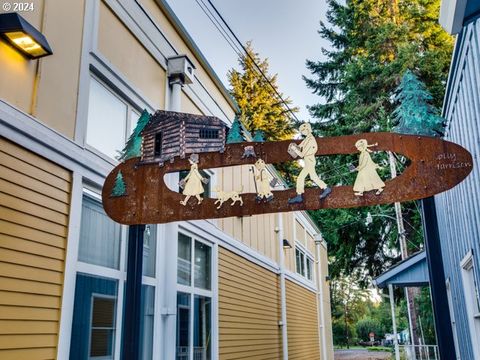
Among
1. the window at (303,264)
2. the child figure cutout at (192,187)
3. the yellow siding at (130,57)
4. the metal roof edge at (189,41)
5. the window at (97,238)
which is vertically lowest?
the window at (97,238)

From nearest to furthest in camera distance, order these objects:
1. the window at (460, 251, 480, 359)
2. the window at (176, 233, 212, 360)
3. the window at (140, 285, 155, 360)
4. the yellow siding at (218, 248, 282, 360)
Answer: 1. the window at (460, 251, 480, 359)
2. the window at (140, 285, 155, 360)
3. the window at (176, 233, 212, 360)
4. the yellow siding at (218, 248, 282, 360)

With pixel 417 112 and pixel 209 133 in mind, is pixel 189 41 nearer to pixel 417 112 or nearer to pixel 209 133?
pixel 209 133

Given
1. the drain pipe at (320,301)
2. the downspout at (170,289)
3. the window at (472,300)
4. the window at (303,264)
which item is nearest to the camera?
the window at (472,300)

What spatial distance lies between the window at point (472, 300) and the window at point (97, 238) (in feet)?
12.3

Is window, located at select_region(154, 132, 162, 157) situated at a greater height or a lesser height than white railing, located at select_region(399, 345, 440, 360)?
greater

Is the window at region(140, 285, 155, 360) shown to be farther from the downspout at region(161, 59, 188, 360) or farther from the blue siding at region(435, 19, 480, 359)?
the blue siding at region(435, 19, 480, 359)

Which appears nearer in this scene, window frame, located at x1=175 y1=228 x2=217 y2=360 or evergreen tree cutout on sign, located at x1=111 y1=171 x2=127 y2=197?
evergreen tree cutout on sign, located at x1=111 y1=171 x2=127 y2=197

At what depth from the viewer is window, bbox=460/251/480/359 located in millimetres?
5117

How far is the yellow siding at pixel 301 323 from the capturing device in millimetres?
13695

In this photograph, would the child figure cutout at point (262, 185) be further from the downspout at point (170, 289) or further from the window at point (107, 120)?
the downspout at point (170, 289)

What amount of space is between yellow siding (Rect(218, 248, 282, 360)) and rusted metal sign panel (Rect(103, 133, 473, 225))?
478 centimetres

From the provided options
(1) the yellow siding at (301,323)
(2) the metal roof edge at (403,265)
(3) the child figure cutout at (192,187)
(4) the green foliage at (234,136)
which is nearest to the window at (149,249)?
(3) the child figure cutout at (192,187)

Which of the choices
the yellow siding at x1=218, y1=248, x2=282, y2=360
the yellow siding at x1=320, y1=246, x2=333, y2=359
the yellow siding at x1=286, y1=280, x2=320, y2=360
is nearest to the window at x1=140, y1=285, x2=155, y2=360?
the yellow siding at x1=218, y1=248, x2=282, y2=360

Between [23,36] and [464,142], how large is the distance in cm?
421
